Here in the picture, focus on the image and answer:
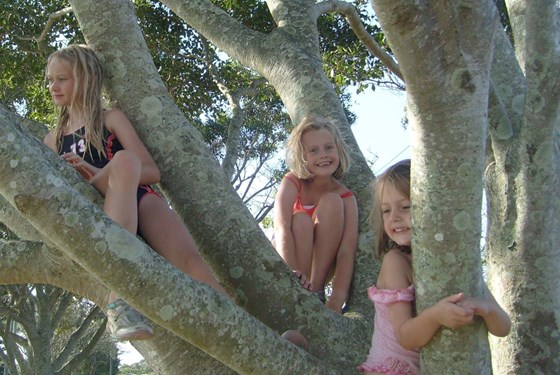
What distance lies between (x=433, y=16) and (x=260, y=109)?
1152 centimetres

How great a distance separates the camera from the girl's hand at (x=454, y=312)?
1867 mm

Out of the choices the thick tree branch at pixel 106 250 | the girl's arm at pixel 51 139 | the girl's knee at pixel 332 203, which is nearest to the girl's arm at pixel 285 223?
the girl's knee at pixel 332 203

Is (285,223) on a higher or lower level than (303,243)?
higher

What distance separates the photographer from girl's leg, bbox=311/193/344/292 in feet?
11.1

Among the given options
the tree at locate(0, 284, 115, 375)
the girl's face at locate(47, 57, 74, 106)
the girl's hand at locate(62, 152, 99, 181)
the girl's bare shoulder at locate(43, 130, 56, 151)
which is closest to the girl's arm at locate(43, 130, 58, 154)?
the girl's bare shoulder at locate(43, 130, 56, 151)

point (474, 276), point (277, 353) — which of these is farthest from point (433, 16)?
point (277, 353)

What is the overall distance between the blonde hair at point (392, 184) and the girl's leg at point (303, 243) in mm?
845

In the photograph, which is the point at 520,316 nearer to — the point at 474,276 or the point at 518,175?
the point at 518,175

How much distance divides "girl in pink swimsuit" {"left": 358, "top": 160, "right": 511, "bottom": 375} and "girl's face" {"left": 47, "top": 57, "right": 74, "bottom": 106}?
171 centimetres

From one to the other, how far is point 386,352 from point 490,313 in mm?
562

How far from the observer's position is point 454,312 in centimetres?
187

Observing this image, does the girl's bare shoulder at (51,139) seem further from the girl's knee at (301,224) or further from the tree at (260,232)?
the girl's knee at (301,224)

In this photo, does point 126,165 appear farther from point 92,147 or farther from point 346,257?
point 346,257

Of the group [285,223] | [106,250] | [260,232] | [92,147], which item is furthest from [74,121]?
[106,250]
